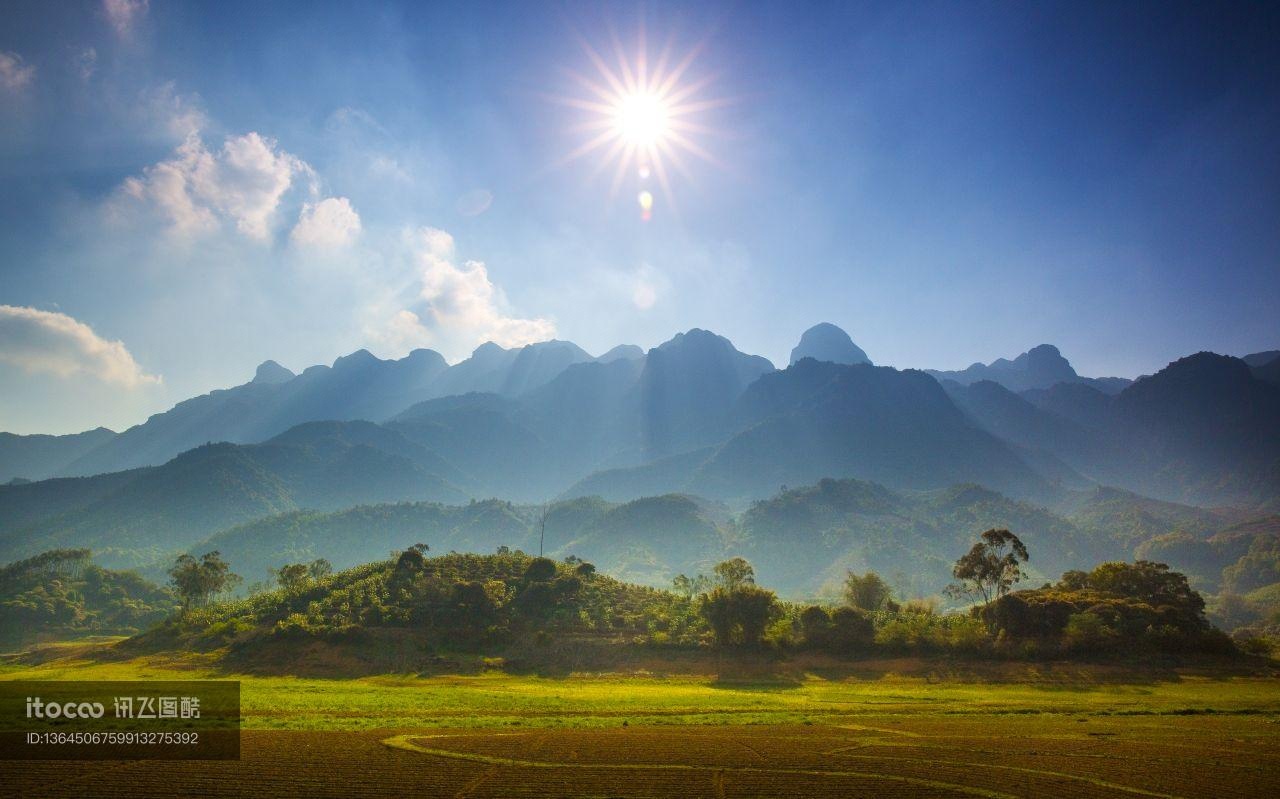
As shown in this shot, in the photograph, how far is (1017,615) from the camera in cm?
5625

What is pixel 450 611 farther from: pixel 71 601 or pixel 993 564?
pixel 71 601

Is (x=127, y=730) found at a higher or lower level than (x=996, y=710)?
higher

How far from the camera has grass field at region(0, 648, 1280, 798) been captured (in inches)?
710

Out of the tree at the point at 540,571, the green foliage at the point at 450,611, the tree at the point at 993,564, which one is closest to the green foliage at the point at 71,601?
the green foliage at the point at 450,611

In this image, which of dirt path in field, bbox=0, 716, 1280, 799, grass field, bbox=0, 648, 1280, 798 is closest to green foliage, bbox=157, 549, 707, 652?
grass field, bbox=0, 648, 1280, 798

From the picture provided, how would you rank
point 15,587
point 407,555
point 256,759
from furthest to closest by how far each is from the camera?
point 15,587 → point 407,555 → point 256,759

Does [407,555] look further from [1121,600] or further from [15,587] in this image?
[15,587]

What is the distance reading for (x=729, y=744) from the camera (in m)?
24.3

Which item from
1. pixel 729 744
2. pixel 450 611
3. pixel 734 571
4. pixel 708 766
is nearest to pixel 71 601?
pixel 450 611

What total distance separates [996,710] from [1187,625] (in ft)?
120

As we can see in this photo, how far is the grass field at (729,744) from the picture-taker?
59.2ft

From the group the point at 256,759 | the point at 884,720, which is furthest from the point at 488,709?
the point at 884,720

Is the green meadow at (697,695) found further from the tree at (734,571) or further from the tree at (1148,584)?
the tree at (734,571)

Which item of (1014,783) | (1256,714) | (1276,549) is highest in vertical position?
(1014,783)
